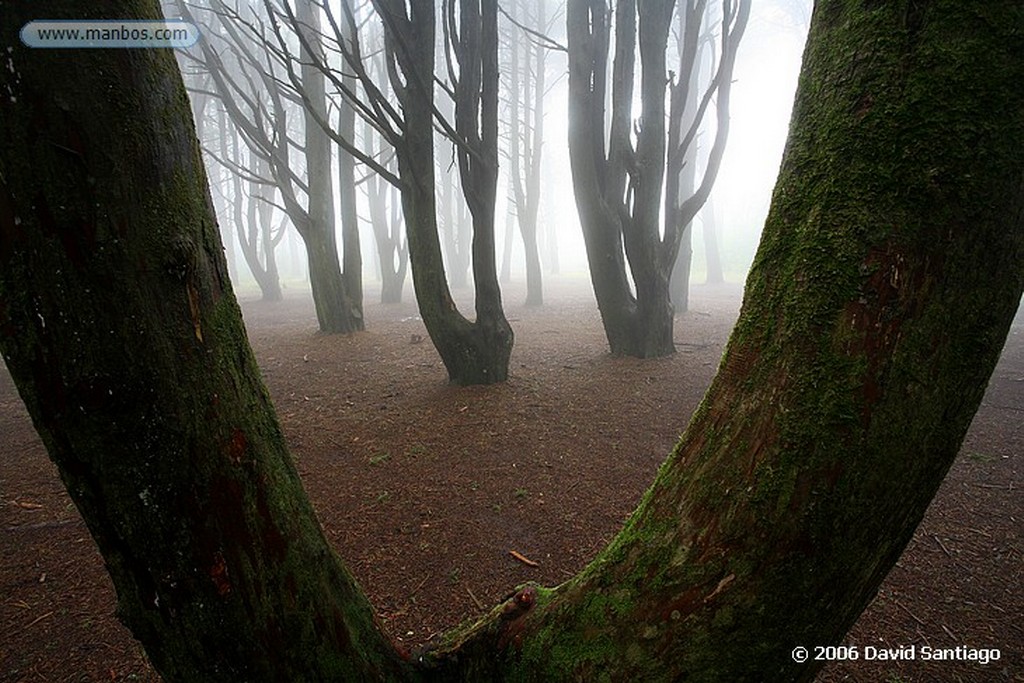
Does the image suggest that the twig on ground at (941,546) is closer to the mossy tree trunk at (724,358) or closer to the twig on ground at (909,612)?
the twig on ground at (909,612)

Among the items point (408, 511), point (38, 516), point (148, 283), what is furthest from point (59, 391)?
point (38, 516)

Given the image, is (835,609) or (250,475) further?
(250,475)

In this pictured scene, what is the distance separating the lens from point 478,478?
9.83 feet

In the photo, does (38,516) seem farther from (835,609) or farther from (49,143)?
(835,609)

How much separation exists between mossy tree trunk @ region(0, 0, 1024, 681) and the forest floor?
1.04m

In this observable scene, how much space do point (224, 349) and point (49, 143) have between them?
420 millimetres

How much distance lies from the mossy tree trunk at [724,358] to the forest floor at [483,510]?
3.40 feet

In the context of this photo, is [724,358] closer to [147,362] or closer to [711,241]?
[147,362]

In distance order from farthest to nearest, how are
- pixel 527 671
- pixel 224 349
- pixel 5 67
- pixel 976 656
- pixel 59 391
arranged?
pixel 976 656, pixel 527 671, pixel 224 349, pixel 59 391, pixel 5 67

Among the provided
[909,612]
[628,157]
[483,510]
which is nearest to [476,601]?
[483,510]

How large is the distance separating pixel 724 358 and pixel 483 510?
1980mm

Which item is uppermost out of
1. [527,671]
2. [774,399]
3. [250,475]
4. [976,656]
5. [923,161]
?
[923,161]

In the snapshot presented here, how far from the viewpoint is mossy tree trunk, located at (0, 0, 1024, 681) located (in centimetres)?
75

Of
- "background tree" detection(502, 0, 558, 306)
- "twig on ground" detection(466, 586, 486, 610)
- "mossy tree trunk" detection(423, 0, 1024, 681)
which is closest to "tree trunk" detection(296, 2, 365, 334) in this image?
"background tree" detection(502, 0, 558, 306)
